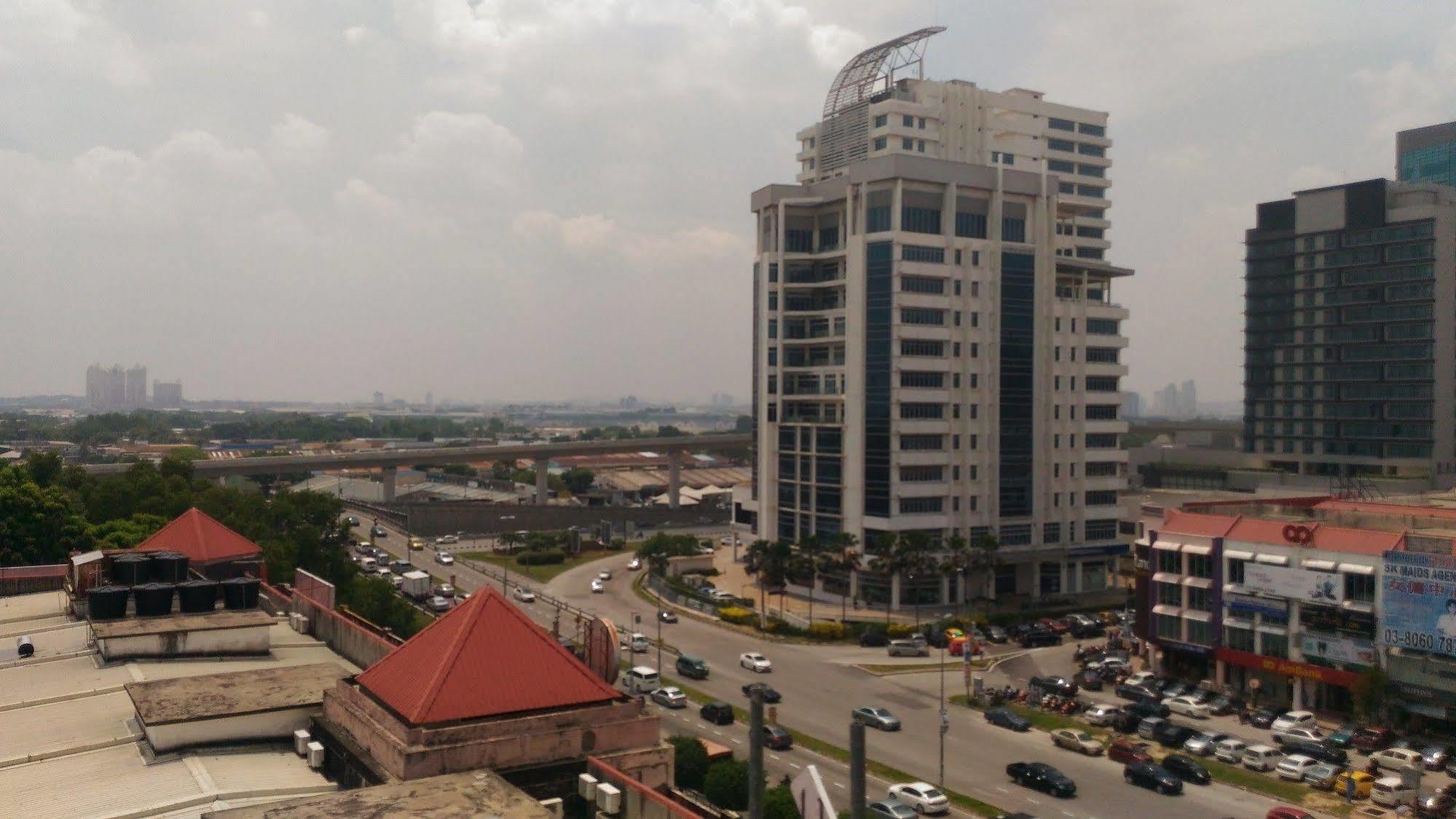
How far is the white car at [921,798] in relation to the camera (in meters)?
35.8

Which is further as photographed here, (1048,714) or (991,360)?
(991,360)

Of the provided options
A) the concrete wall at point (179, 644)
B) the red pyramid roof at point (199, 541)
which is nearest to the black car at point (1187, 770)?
the concrete wall at point (179, 644)

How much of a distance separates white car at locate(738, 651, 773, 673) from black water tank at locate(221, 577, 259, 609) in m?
29.9

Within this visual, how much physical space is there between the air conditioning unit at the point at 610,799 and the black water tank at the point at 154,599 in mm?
19381

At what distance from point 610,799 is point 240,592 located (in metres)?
19.2

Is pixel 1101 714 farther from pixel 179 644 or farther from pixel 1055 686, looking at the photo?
pixel 179 644

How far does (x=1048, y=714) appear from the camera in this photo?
4962 cm

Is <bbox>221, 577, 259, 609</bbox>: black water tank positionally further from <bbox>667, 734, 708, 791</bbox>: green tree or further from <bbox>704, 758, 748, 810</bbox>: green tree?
<bbox>704, 758, 748, 810</bbox>: green tree

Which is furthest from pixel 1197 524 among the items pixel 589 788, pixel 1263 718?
pixel 589 788

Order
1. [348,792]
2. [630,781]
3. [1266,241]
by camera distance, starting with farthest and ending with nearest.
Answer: [1266,241], [630,781], [348,792]

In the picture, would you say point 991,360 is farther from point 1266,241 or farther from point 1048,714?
point 1266,241

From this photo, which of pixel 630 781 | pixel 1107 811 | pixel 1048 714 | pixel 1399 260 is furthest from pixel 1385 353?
pixel 630 781

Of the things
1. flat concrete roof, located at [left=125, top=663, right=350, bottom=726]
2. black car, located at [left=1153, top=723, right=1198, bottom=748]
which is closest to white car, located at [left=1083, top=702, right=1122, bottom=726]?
black car, located at [left=1153, top=723, right=1198, bottom=748]

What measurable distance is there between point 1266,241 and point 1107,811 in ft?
329
